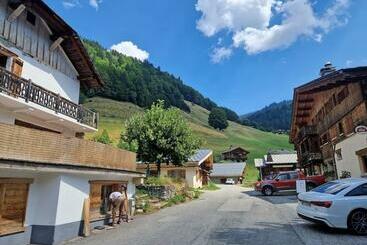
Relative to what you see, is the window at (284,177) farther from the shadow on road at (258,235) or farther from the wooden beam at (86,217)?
the wooden beam at (86,217)

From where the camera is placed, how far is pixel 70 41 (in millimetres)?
18406

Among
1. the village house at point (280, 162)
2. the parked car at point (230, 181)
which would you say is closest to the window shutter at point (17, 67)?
the village house at point (280, 162)

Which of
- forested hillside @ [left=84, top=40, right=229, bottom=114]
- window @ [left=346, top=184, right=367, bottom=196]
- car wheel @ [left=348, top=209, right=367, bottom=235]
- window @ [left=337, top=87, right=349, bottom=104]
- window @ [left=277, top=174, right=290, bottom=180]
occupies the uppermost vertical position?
forested hillside @ [left=84, top=40, right=229, bottom=114]

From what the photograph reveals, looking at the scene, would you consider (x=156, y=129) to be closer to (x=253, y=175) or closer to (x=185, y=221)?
(x=185, y=221)

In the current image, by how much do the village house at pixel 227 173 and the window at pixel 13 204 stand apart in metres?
69.2

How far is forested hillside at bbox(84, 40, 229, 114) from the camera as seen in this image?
118 meters

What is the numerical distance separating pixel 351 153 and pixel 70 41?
67.5ft

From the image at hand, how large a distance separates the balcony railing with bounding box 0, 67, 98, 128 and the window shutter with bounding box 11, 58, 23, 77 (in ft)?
2.73

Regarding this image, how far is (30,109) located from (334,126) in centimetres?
2412

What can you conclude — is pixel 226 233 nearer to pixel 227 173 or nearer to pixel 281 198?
pixel 281 198

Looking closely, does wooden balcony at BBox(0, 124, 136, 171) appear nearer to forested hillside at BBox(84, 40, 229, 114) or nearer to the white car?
the white car

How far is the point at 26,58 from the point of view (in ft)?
51.4

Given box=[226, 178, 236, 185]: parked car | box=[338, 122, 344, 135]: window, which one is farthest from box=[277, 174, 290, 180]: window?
box=[226, 178, 236, 185]: parked car

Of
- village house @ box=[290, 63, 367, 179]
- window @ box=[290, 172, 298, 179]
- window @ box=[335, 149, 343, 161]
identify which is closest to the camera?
village house @ box=[290, 63, 367, 179]
